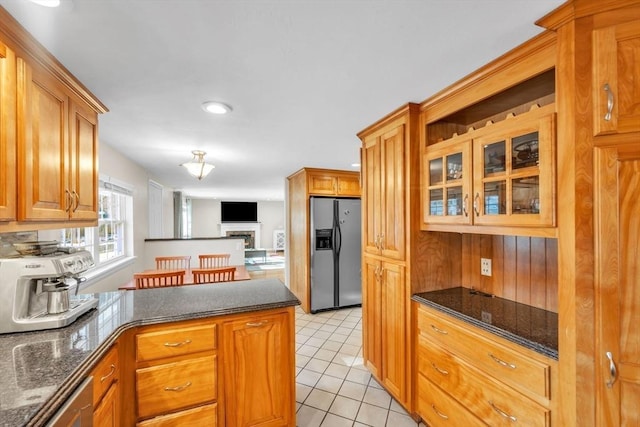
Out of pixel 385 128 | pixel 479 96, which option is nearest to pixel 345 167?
pixel 385 128

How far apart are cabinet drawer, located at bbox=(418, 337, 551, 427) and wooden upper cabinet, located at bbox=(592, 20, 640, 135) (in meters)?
1.21

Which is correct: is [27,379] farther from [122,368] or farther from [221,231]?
[221,231]

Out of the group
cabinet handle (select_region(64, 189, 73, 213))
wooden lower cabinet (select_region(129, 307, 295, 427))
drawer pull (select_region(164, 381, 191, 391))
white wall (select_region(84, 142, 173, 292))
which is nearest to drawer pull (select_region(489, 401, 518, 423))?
wooden lower cabinet (select_region(129, 307, 295, 427))

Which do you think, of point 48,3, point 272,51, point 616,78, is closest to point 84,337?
point 48,3

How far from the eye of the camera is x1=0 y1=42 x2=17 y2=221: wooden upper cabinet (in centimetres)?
112

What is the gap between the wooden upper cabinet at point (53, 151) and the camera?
1219 mm

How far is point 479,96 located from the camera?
5.23 feet

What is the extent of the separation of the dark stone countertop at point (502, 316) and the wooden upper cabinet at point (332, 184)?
255cm

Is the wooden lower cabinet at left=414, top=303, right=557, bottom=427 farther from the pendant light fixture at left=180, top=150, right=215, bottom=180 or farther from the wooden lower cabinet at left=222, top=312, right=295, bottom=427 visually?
the pendant light fixture at left=180, top=150, right=215, bottom=180

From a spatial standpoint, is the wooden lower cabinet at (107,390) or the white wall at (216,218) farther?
the white wall at (216,218)

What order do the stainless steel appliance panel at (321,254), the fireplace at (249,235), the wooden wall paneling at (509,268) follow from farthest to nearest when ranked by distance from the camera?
the fireplace at (249,235), the stainless steel appliance panel at (321,254), the wooden wall paneling at (509,268)

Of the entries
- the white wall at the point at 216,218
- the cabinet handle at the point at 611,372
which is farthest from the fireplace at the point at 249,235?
the cabinet handle at the point at 611,372

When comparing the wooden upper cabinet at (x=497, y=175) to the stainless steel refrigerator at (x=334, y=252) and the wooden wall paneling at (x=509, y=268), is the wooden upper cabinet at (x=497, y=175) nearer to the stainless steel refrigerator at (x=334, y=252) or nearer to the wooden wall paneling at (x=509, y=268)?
the wooden wall paneling at (x=509, y=268)

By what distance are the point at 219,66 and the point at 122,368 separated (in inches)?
65.1
